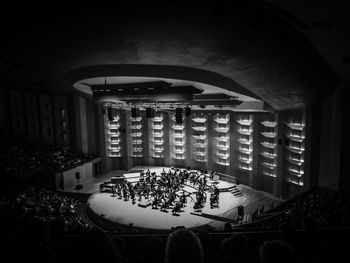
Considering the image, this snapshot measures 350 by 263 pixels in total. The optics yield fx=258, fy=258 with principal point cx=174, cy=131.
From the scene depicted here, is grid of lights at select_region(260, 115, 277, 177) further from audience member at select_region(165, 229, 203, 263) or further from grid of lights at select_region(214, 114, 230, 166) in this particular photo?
audience member at select_region(165, 229, 203, 263)

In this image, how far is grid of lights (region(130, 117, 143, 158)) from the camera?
2405 centimetres

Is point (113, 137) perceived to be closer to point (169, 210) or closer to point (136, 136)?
point (136, 136)

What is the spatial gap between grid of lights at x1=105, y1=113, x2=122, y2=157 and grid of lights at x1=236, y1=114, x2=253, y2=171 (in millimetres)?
10809

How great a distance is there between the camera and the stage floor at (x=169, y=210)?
12484 millimetres

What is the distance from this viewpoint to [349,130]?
10.9 meters

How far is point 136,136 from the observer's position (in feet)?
79.0

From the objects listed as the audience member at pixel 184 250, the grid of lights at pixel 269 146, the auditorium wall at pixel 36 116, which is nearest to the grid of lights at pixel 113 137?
the auditorium wall at pixel 36 116

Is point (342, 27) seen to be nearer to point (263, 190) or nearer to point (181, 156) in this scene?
point (263, 190)

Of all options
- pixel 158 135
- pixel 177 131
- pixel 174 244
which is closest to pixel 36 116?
pixel 158 135

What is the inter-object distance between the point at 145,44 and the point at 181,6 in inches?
95.0

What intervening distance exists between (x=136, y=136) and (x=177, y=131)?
13.0 feet

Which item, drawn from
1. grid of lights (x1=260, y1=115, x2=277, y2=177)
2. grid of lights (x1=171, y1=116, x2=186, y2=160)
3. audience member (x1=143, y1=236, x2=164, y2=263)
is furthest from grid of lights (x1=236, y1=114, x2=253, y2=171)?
audience member (x1=143, y1=236, x2=164, y2=263)

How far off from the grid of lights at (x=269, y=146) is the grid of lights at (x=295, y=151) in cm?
121

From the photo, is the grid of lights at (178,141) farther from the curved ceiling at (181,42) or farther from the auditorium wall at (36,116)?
the curved ceiling at (181,42)
